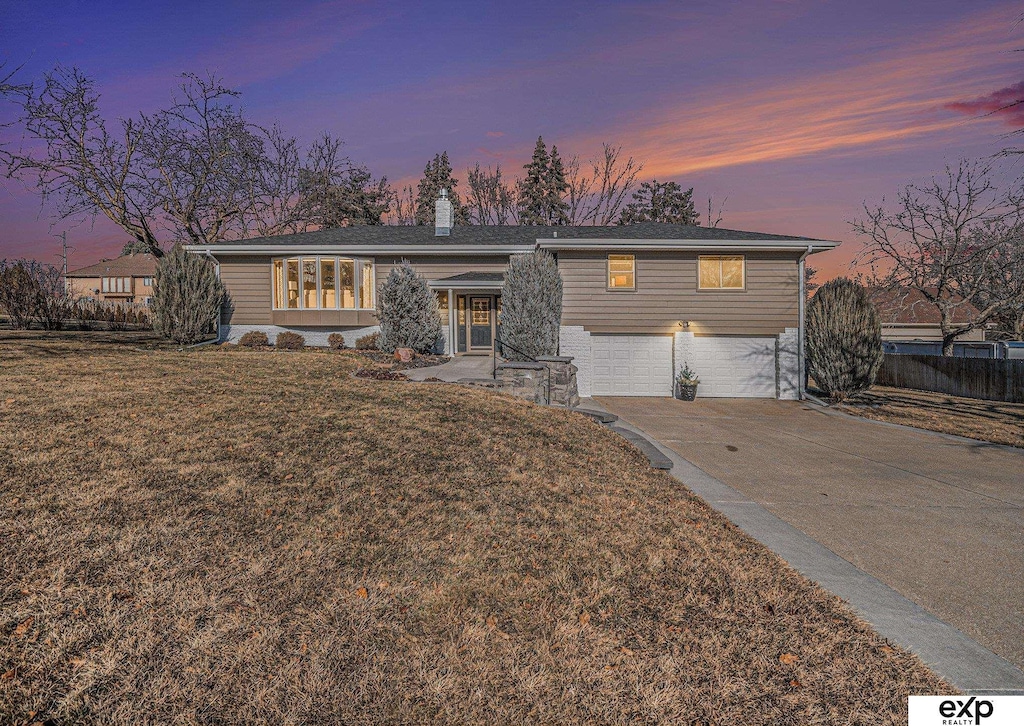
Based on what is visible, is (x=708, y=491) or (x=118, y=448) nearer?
(x=118, y=448)

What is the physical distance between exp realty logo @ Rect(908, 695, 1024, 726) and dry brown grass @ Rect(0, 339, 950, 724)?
98 mm

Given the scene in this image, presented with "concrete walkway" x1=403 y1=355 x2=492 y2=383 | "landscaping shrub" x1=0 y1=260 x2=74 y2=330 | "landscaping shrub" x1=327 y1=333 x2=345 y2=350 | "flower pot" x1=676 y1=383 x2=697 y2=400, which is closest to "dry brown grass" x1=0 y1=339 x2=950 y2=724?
"concrete walkway" x1=403 y1=355 x2=492 y2=383

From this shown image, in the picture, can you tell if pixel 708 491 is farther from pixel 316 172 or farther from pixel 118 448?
pixel 316 172

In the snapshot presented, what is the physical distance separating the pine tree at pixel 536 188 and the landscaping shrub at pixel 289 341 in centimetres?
2743

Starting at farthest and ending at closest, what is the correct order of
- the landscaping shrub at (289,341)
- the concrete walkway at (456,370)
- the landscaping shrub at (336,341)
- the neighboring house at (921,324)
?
the neighboring house at (921,324), the landscaping shrub at (336,341), the landscaping shrub at (289,341), the concrete walkway at (456,370)

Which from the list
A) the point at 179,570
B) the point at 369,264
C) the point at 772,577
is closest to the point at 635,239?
the point at 369,264

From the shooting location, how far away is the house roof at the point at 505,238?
50.9 ft

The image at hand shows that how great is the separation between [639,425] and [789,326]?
774 cm

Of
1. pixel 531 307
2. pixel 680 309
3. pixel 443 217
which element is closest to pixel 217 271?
pixel 443 217

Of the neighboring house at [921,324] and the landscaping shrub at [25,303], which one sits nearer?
the landscaping shrub at [25,303]

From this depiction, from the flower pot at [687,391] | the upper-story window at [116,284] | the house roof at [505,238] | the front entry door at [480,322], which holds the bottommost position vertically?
the flower pot at [687,391]

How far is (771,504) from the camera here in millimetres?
6246


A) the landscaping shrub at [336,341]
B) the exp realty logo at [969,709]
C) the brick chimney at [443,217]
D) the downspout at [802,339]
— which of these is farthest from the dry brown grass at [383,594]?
the brick chimney at [443,217]

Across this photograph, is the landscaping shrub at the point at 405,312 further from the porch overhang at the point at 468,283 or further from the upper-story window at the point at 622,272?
the upper-story window at the point at 622,272
